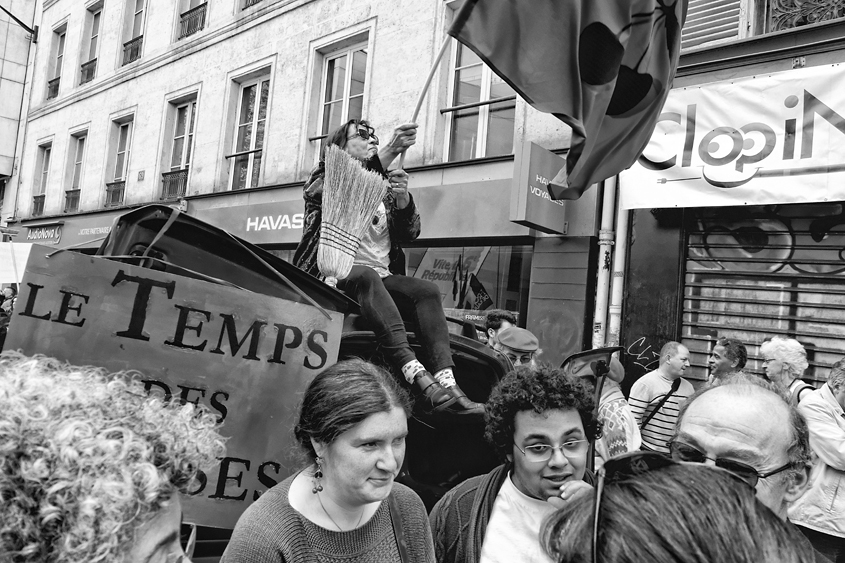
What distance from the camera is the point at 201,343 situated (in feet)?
8.20

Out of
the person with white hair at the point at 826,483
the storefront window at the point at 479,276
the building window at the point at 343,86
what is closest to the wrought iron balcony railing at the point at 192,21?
the building window at the point at 343,86

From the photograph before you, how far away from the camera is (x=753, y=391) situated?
195 cm

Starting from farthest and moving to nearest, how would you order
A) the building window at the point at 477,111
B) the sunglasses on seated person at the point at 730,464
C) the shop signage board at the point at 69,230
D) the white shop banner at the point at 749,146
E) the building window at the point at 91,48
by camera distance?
the building window at the point at 91,48, the shop signage board at the point at 69,230, the building window at the point at 477,111, the white shop banner at the point at 749,146, the sunglasses on seated person at the point at 730,464

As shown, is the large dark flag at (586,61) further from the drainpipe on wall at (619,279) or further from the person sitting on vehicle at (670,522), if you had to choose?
Result: the drainpipe on wall at (619,279)

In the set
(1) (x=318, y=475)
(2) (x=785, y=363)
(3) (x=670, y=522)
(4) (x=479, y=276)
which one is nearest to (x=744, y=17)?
(2) (x=785, y=363)

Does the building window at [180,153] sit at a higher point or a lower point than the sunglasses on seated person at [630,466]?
Answer: higher

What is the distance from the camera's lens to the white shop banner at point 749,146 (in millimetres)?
6742

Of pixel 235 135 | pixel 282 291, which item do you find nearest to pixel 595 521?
pixel 282 291

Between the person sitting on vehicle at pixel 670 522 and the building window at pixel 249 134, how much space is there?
13289 mm

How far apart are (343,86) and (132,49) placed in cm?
840

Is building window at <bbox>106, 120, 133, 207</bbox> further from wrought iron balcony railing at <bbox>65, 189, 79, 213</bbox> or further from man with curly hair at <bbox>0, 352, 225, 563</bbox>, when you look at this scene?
man with curly hair at <bbox>0, 352, 225, 563</bbox>

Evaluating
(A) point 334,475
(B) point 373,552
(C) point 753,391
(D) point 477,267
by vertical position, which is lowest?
(B) point 373,552

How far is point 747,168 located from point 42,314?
6.96 meters

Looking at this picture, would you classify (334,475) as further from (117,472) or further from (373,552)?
(117,472)
